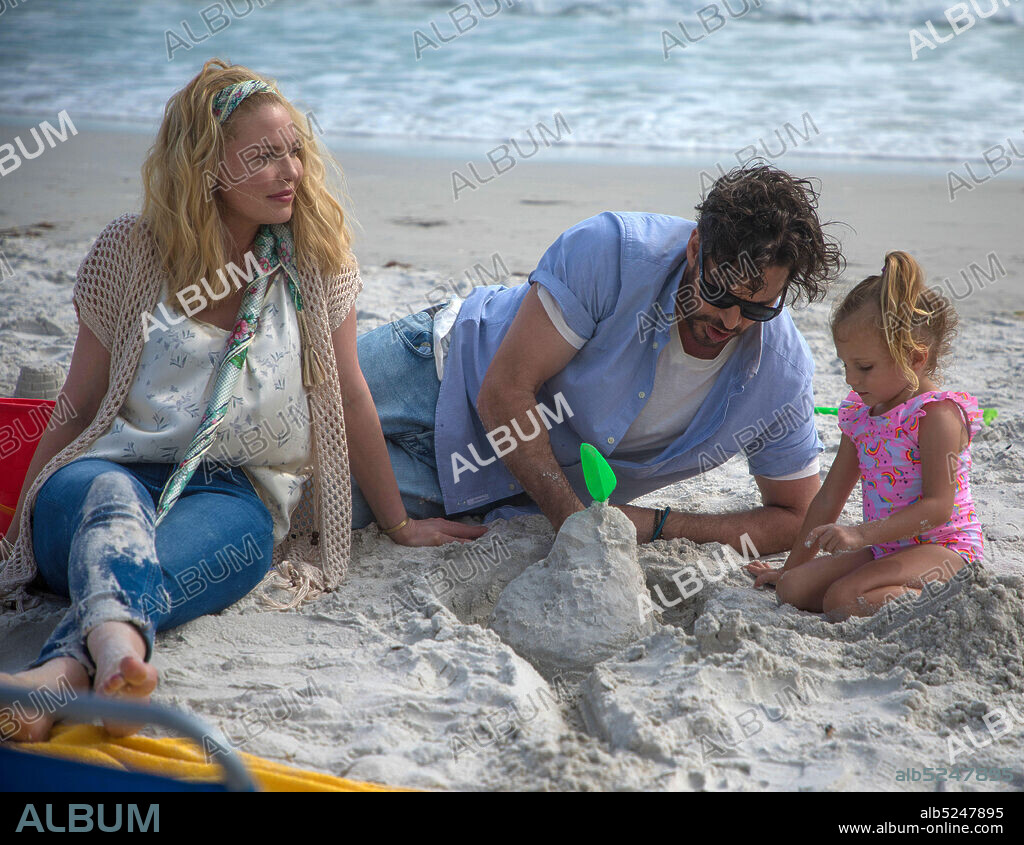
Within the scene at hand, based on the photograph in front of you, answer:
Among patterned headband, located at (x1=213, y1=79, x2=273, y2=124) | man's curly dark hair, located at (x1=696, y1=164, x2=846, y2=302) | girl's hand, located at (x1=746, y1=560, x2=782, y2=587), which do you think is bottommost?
girl's hand, located at (x1=746, y1=560, x2=782, y2=587)

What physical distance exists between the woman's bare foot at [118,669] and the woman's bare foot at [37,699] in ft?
0.18

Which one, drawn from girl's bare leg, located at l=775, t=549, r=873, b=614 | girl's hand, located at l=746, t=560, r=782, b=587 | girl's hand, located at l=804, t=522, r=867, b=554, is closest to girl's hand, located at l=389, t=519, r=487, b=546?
girl's hand, located at l=746, t=560, r=782, b=587

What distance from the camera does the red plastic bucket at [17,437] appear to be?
2662 millimetres

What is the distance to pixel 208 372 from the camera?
2.29 metres

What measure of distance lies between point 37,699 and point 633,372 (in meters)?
1.67

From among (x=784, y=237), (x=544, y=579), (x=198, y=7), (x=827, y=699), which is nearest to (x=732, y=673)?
(x=827, y=699)

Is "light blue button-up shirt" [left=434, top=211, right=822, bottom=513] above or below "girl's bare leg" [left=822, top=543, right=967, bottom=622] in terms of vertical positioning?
above

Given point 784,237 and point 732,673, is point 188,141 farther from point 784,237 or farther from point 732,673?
point 732,673

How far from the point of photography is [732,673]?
6.63ft

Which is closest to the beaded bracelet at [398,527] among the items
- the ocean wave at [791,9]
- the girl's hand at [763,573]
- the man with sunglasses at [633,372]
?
the man with sunglasses at [633,372]

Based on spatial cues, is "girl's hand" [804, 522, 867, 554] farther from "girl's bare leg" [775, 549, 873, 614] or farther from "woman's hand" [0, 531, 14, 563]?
"woman's hand" [0, 531, 14, 563]

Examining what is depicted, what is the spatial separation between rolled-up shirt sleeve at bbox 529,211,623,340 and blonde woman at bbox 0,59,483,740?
1.88 feet

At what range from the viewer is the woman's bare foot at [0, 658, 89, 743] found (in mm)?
1603

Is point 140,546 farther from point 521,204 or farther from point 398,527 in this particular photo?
point 521,204
